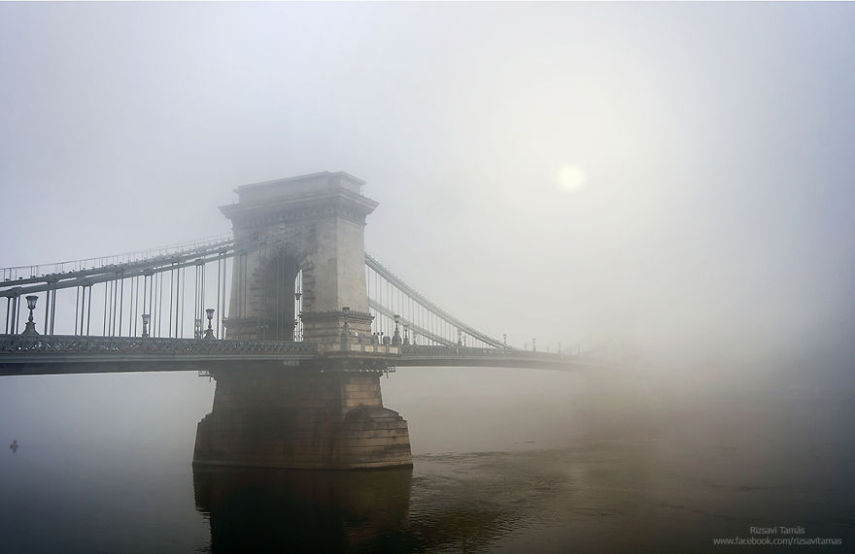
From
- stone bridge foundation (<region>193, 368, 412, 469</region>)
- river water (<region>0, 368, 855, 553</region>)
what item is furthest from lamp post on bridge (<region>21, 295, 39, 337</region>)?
stone bridge foundation (<region>193, 368, 412, 469</region>)

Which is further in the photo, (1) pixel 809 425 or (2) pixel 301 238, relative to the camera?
(1) pixel 809 425

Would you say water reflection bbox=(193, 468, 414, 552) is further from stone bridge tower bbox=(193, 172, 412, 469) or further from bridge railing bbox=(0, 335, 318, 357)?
bridge railing bbox=(0, 335, 318, 357)

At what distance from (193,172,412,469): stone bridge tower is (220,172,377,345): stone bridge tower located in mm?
61

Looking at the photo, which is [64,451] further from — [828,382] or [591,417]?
[828,382]

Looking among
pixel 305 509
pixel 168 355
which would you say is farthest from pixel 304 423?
pixel 168 355

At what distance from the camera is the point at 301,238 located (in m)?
42.5

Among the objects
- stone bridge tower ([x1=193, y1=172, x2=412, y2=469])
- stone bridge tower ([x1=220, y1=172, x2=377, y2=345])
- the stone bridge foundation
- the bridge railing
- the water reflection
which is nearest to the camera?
the bridge railing

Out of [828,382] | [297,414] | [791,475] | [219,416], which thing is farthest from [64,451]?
[828,382]

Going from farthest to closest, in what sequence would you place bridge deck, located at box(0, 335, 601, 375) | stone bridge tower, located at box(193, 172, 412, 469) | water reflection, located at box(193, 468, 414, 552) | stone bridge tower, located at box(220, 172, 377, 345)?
stone bridge tower, located at box(220, 172, 377, 345) → stone bridge tower, located at box(193, 172, 412, 469) → water reflection, located at box(193, 468, 414, 552) → bridge deck, located at box(0, 335, 601, 375)

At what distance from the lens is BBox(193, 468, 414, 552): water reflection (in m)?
25.6

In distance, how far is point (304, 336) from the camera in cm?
4119

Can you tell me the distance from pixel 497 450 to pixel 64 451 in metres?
33.8

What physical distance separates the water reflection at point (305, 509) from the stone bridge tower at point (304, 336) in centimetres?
147

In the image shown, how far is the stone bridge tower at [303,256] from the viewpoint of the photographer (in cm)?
4158
